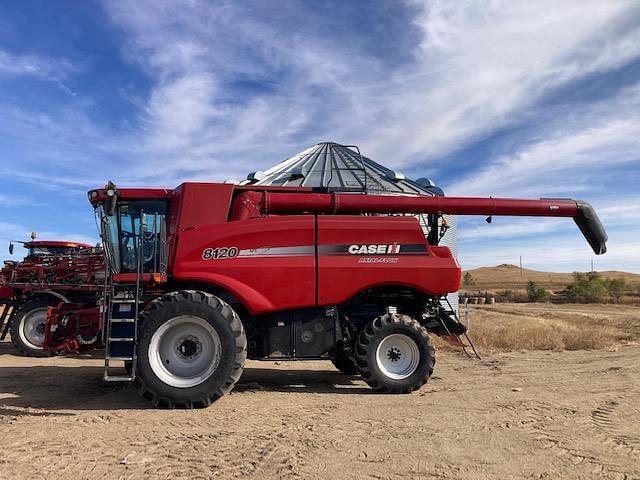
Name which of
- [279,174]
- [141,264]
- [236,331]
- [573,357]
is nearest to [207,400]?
[236,331]

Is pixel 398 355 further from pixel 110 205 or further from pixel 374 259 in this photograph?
pixel 110 205

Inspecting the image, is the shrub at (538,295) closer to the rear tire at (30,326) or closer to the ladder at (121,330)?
the rear tire at (30,326)

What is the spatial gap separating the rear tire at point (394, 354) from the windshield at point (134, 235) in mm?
3237

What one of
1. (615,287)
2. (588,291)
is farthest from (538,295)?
(615,287)

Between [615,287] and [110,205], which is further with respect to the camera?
[615,287]

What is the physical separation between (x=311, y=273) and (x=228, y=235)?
1.31m

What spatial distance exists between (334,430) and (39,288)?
398 inches

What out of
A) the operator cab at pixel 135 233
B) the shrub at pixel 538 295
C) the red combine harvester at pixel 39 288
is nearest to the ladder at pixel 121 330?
the operator cab at pixel 135 233

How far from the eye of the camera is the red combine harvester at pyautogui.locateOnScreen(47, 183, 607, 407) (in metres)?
7.25

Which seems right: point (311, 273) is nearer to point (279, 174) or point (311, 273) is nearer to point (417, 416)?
point (417, 416)

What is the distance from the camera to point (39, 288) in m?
12.7

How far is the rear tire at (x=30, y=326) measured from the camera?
40.1 feet

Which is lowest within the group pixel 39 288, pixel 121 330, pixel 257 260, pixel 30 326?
pixel 30 326

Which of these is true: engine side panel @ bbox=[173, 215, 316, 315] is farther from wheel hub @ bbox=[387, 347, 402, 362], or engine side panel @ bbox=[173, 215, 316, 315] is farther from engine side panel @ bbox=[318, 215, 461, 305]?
wheel hub @ bbox=[387, 347, 402, 362]
